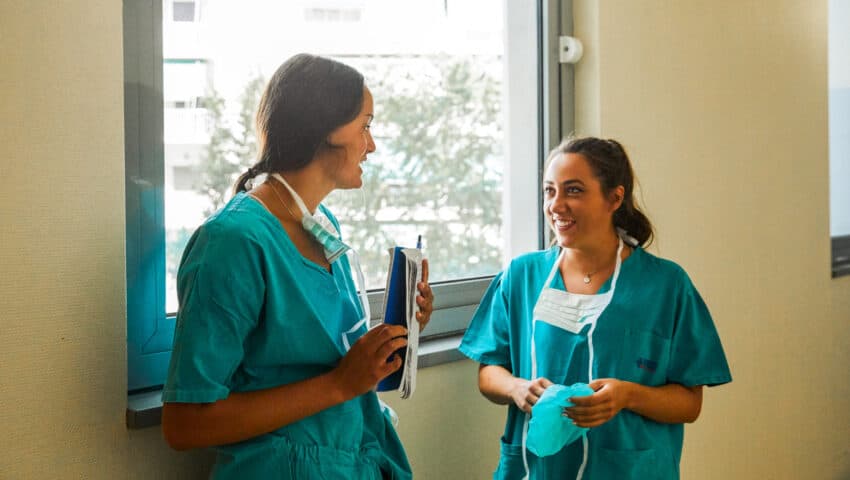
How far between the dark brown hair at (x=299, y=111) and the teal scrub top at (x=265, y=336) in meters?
0.08

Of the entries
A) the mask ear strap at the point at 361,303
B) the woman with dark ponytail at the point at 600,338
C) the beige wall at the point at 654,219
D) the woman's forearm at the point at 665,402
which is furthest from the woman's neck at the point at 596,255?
the mask ear strap at the point at 361,303

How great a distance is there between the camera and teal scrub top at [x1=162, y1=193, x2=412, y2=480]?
3.35 feet

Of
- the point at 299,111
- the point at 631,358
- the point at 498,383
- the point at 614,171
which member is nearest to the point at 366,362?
the point at 299,111

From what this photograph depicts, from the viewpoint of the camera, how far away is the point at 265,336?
3.60ft

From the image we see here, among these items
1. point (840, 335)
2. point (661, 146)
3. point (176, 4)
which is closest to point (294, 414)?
point (176, 4)

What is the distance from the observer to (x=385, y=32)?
1839 mm

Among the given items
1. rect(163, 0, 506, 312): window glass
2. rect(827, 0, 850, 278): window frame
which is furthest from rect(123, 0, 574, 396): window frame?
rect(827, 0, 850, 278): window frame

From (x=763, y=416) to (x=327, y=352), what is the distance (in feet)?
7.09

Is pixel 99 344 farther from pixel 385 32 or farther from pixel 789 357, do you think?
pixel 789 357

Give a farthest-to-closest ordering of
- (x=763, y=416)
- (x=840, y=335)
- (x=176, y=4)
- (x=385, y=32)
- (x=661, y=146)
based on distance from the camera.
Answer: (x=840, y=335) → (x=763, y=416) → (x=661, y=146) → (x=385, y=32) → (x=176, y=4)

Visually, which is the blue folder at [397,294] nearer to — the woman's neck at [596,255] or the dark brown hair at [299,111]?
the dark brown hair at [299,111]

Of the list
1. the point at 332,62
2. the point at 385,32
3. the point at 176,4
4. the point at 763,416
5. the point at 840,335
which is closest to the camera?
the point at 332,62

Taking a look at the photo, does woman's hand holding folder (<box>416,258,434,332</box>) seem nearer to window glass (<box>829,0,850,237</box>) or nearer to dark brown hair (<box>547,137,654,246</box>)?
dark brown hair (<box>547,137,654,246</box>)

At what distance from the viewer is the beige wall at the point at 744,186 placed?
7.22 feet
